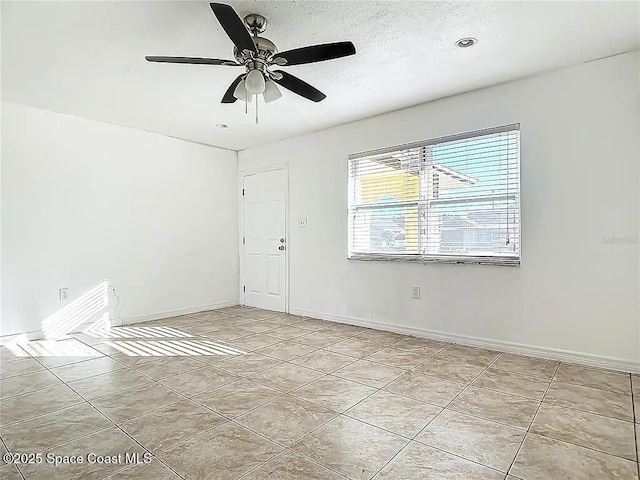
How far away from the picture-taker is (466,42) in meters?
2.68

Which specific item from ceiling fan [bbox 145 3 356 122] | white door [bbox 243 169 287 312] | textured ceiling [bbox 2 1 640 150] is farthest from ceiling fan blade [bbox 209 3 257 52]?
white door [bbox 243 169 287 312]

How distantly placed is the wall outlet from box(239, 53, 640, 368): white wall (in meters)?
3.55

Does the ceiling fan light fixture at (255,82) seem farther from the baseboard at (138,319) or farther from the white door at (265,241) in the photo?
the baseboard at (138,319)

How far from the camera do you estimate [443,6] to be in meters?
2.27

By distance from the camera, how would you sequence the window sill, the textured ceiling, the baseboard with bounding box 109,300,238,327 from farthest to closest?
1. the baseboard with bounding box 109,300,238,327
2. the window sill
3. the textured ceiling

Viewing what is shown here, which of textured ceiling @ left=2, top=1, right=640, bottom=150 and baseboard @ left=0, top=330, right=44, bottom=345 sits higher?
textured ceiling @ left=2, top=1, right=640, bottom=150

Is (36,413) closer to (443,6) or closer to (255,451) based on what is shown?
(255,451)

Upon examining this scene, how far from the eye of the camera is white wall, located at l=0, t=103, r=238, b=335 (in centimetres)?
389

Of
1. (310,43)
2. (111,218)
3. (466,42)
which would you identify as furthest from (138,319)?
(466,42)

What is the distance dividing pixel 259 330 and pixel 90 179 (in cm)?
265

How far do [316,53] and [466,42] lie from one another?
1.18 m

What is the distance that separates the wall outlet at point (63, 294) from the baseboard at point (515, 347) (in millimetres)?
3172

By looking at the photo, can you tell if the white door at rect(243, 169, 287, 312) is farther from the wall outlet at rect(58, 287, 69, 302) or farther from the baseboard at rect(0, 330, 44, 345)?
the baseboard at rect(0, 330, 44, 345)

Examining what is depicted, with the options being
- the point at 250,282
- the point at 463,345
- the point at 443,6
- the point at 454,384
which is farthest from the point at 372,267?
the point at 443,6
